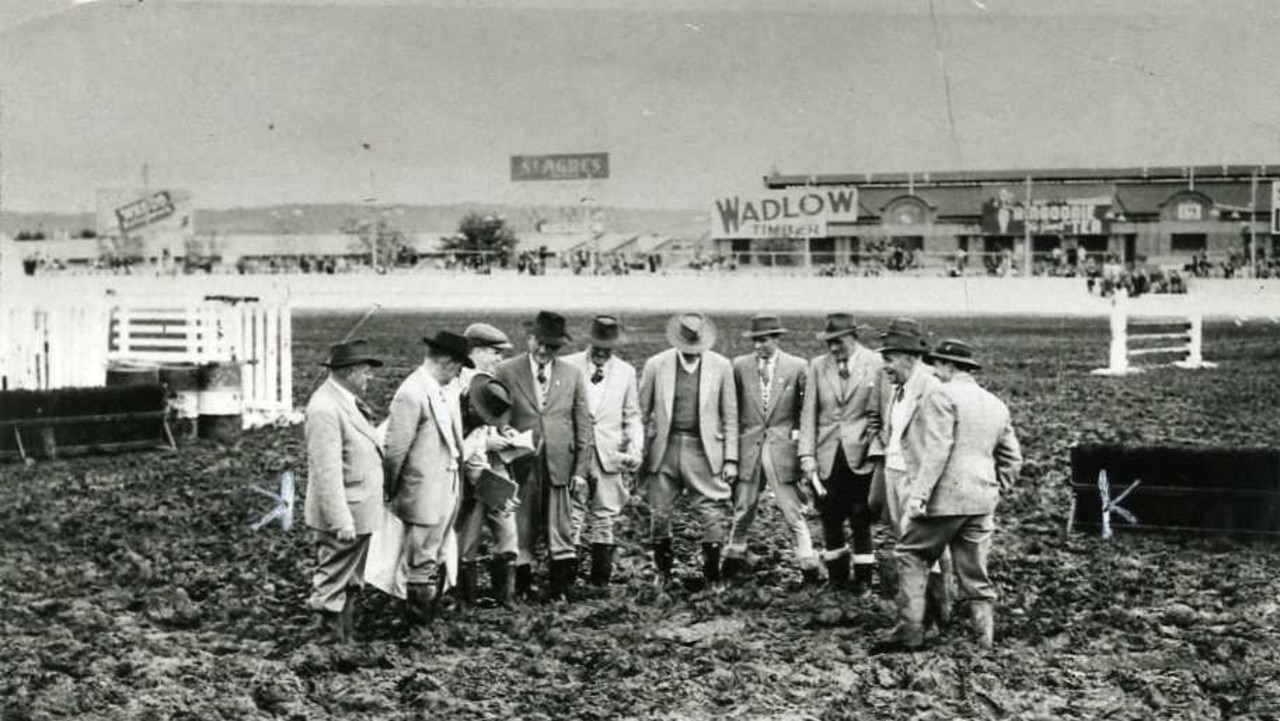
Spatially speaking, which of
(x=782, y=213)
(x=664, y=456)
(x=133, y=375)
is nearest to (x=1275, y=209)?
(x=664, y=456)

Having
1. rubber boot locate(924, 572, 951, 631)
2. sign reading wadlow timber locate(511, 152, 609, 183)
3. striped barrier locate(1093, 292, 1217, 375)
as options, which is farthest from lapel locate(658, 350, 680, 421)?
Result: sign reading wadlow timber locate(511, 152, 609, 183)

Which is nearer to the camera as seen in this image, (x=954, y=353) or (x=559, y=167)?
(x=954, y=353)

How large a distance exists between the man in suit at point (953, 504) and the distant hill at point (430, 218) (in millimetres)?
37279

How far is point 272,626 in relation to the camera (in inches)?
248

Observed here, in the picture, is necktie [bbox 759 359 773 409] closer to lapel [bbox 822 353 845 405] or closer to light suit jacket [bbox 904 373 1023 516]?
lapel [bbox 822 353 845 405]

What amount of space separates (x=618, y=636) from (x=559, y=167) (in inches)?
1026

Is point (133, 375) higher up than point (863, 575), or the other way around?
point (133, 375)

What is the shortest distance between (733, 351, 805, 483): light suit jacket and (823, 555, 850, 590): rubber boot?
560mm

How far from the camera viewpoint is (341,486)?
5.91 m

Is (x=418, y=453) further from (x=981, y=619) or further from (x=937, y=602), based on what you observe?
(x=981, y=619)

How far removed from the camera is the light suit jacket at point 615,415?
7.42m

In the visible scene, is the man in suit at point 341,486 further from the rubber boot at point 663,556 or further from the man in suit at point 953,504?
the man in suit at point 953,504

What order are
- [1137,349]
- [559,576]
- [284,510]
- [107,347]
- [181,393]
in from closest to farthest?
[559,576] < [284,510] < [181,393] < [107,347] < [1137,349]

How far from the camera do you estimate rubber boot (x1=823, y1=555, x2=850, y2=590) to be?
23.6 feet
